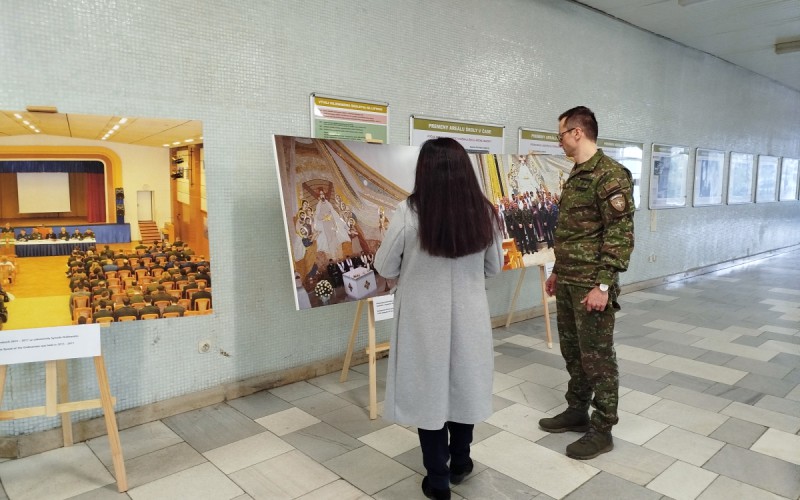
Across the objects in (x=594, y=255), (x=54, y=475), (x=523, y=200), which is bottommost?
(x=54, y=475)

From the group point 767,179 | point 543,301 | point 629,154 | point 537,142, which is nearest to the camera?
point 543,301

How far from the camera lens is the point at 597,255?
2648 millimetres

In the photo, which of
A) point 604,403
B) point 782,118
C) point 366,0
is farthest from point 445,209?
point 782,118

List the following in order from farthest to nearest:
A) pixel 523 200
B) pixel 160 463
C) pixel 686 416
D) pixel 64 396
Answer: pixel 523 200, pixel 686 416, pixel 64 396, pixel 160 463

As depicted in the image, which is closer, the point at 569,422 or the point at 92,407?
the point at 92,407

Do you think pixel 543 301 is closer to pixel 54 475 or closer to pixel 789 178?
pixel 54 475

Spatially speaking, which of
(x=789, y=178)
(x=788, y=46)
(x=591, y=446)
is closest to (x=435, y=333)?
(x=591, y=446)

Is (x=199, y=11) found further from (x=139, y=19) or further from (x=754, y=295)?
(x=754, y=295)

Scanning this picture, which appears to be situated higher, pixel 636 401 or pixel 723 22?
pixel 723 22

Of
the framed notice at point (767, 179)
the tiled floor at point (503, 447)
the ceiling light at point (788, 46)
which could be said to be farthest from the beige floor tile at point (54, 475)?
the framed notice at point (767, 179)

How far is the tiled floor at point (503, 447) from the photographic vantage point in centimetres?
239

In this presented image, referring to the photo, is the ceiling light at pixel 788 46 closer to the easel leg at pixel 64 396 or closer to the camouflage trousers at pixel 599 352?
the camouflage trousers at pixel 599 352

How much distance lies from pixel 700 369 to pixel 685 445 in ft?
4.71

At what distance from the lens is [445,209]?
198 cm
